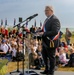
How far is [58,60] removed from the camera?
403 inches

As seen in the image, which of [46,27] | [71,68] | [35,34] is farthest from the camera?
[71,68]

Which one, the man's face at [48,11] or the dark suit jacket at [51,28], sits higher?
the man's face at [48,11]

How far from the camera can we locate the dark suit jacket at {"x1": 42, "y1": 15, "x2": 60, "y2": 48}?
5723mm

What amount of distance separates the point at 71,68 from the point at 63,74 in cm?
360

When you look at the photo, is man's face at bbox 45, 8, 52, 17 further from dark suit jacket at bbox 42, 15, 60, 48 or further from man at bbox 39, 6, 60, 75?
dark suit jacket at bbox 42, 15, 60, 48

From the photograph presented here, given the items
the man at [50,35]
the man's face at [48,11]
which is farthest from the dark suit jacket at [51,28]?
the man's face at [48,11]

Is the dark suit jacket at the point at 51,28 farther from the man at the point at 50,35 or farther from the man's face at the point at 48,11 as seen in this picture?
the man's face at the point at 48,11

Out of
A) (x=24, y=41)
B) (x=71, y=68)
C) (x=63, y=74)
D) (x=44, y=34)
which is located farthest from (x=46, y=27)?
(x=71, y=68)

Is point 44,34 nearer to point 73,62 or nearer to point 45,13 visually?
point 45,13

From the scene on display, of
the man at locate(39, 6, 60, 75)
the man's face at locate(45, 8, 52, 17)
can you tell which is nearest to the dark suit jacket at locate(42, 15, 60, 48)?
the man at locate(39, 6, 60, 75)

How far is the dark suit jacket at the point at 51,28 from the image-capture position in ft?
18.8

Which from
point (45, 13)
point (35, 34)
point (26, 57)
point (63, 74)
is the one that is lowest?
point (63, 74)

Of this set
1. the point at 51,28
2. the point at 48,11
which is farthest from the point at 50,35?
the point at 48,11

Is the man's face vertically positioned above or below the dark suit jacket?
above
